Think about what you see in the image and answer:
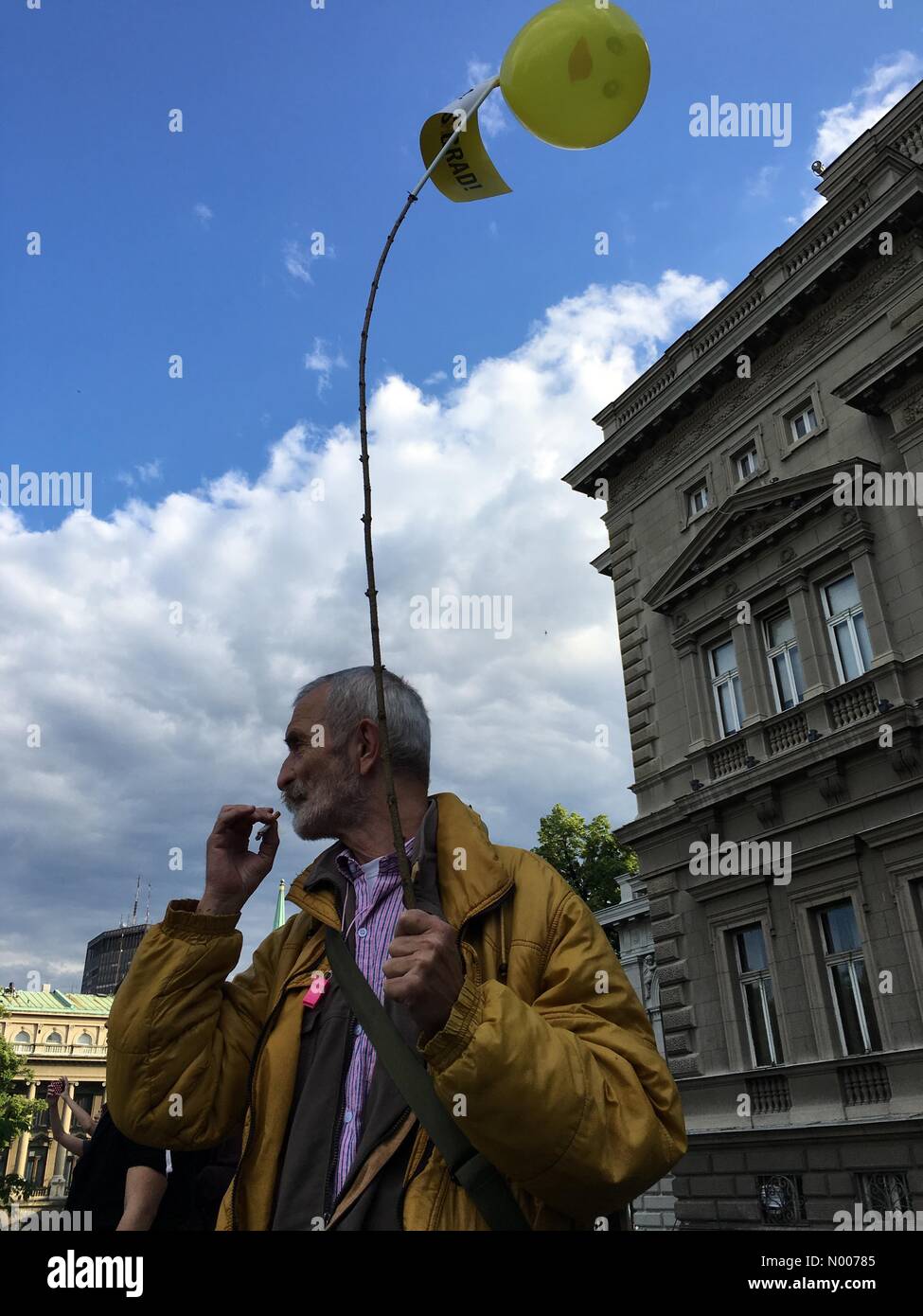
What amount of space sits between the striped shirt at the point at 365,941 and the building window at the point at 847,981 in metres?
12.6

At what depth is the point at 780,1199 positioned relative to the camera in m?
13.3

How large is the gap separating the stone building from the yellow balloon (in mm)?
12046

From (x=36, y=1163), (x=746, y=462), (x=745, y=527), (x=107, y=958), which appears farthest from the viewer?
(x=107, y=958)

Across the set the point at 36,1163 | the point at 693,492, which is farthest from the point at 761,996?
the point at 36,1163

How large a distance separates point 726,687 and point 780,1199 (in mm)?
8220

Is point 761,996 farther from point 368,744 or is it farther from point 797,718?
point 368,744

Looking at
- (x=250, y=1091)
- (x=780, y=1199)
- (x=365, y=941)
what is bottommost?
(x=780, y=1199)

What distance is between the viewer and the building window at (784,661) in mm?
15766

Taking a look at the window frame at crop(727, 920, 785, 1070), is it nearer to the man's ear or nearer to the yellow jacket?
the man's ear

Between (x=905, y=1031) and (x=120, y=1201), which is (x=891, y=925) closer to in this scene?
(x=905, y=1031)

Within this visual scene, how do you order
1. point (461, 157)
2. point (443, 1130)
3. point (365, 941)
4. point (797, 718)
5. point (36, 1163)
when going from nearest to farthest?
point (443, 1130)
point (365, 941)
point (461, 157)
point (797, 718)
point (36, 1163)

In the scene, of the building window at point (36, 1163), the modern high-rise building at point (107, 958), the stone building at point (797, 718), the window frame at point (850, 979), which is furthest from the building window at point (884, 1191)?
the modern high-rise building at point (107, 958)

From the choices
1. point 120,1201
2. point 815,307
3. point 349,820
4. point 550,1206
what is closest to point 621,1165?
point 550,1206

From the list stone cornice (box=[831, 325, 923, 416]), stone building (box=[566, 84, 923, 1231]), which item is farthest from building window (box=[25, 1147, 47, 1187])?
stone cornice (box=[831, 325, 923, 416])
